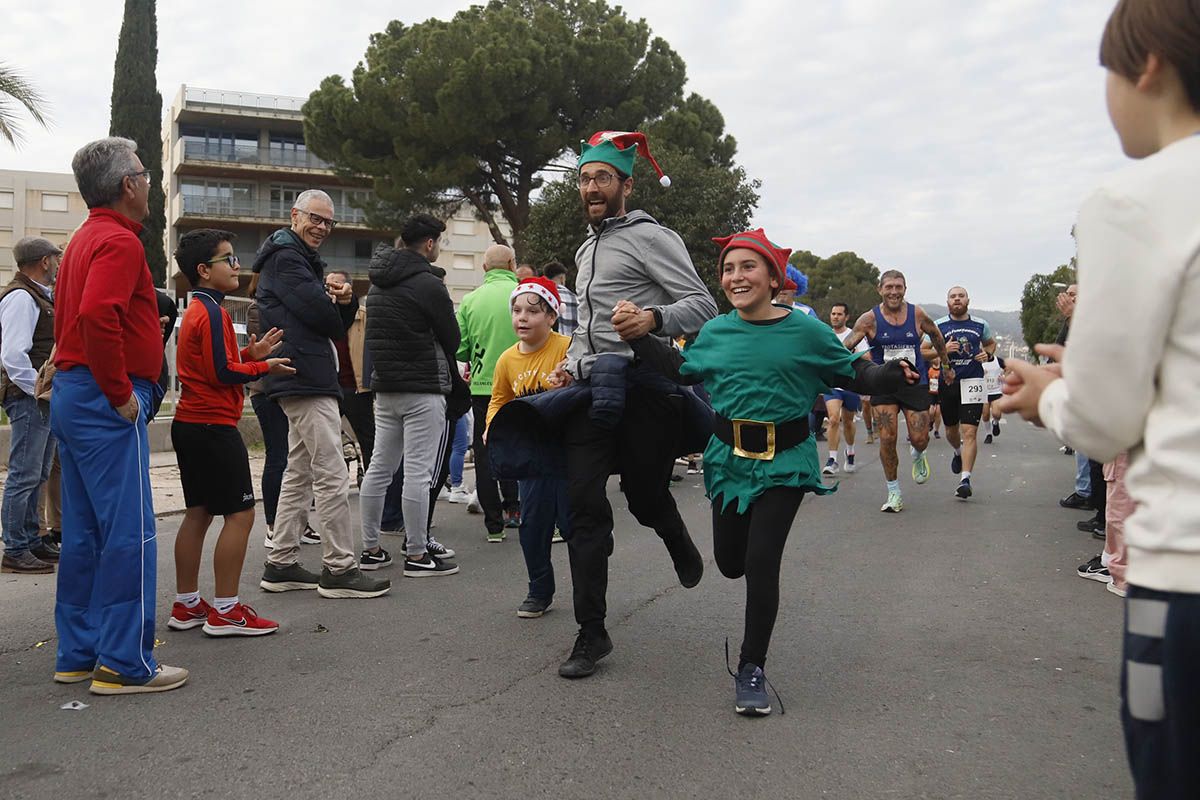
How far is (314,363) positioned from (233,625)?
149cm

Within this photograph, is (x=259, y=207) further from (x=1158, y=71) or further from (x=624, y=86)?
(x=1158, y=71)

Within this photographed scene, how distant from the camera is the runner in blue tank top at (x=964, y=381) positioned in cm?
1041

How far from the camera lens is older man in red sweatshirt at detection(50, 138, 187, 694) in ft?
13.5

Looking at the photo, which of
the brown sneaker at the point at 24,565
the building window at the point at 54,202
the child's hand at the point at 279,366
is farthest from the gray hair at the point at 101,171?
the building window at the point at 54,202

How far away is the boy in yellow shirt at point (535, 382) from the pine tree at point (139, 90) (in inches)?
1446

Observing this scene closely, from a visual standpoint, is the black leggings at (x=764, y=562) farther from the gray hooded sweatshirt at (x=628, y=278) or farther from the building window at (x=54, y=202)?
the building window at (x=54, y=202)

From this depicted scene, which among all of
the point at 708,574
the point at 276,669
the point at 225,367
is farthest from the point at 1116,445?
the point at 708,574

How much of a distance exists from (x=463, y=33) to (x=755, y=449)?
31.3m

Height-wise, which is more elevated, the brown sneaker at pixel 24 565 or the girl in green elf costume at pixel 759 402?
the girl in green elf costume at pixel 759 402

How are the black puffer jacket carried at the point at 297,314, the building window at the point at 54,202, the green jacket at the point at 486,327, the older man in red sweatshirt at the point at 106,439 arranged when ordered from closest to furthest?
the older man in red sweatshirt at the point at 106,439, the black puffer jacket carried at the point at 297,314, the green jacket at the point at 486,327, the building window at the point at 54,202

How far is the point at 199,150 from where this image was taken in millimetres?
54000

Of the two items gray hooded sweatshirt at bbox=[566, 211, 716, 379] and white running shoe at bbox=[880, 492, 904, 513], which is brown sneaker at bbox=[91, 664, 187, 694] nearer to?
gray hooded sweatshirt at bbox=[566, 211, 716, 379]

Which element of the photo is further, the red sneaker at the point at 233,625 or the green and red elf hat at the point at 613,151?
the red sneaker at the point at 233,625

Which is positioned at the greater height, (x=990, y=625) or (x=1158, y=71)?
(x=1158, y=71)
